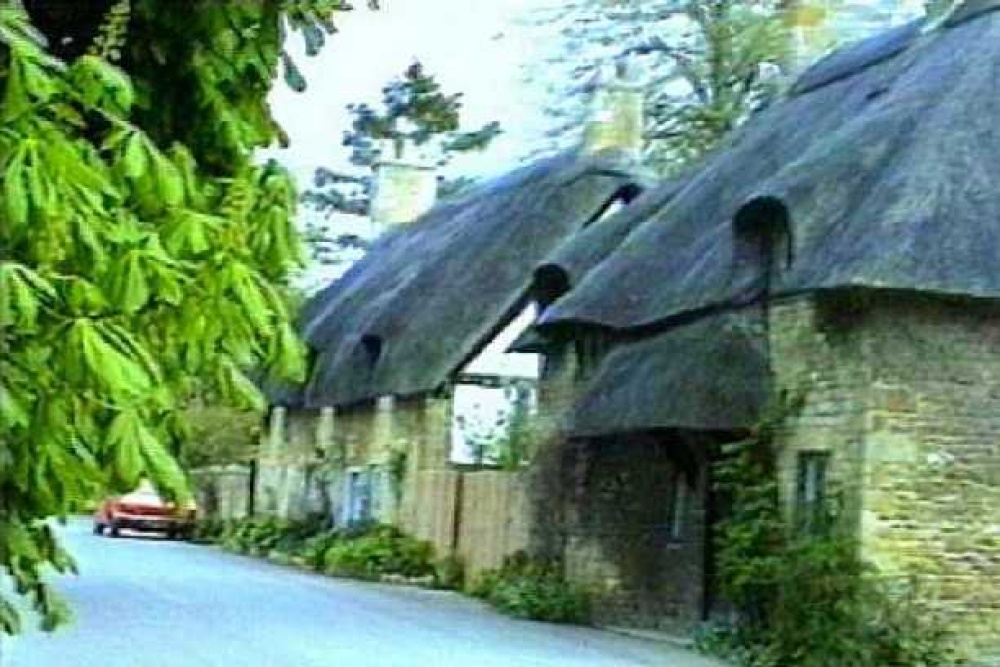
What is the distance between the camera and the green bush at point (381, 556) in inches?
1243

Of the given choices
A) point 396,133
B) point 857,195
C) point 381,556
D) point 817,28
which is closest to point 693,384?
point 857,195

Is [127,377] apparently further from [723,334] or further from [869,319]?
[723,334]

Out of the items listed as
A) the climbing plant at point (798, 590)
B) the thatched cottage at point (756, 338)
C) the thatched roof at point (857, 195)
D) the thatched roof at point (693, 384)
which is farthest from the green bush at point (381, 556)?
the climbing plant at point (798, 590)

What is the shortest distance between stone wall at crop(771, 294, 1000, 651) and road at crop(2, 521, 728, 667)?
2.17 metres

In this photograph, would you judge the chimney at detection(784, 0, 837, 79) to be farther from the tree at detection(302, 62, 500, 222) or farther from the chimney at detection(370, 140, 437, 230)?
the tree at detection(302, 62, 500, 222)

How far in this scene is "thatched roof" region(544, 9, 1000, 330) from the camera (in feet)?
59.7

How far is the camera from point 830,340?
1928 centimetres

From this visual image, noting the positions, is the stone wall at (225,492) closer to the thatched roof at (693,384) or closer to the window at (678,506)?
the window at (678,506)

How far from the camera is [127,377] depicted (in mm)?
3357

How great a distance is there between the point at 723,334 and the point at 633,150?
12301mm

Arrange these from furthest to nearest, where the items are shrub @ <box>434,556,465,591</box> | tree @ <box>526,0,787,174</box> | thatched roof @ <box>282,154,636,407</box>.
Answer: tree @ <box>526,0,787,174</box>, thatched roof @ <box>282,154,636,407</box>, shrub @ <box>434,556,465,591</box>

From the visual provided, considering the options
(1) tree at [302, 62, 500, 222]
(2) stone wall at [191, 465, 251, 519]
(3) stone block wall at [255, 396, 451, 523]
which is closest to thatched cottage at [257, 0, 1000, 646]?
(3) stone block wall at [255, 396, 451, 523]

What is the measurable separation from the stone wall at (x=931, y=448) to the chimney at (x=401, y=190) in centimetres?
2992

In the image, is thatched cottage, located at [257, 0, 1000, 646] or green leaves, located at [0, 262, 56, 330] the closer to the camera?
green leaves, located at [0, 262, 56, 330]
